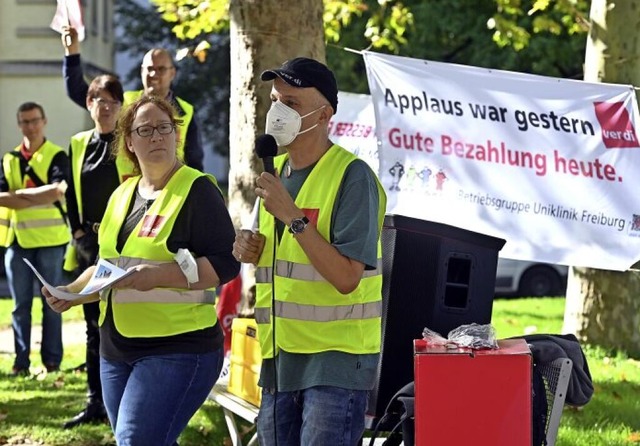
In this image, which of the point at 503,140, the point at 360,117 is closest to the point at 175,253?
the point at 503,140

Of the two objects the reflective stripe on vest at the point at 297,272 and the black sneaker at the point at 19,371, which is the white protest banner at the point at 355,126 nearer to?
the black sneaker at the point at 19,371

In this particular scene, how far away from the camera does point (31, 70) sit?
31844mm

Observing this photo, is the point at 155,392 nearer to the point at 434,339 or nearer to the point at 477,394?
the point at 434,339

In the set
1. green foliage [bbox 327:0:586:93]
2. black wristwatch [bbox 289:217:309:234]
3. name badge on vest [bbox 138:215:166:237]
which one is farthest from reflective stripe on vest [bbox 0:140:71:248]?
green foliage [bbox 327:0:586:93]

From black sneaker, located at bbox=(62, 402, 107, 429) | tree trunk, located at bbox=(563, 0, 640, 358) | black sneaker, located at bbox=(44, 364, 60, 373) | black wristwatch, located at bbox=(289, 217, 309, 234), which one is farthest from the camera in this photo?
tree trunk, located at bbox=(563, 0, 640, 358)

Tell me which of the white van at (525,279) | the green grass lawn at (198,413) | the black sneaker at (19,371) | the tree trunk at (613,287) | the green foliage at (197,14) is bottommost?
the white van at (525,279)

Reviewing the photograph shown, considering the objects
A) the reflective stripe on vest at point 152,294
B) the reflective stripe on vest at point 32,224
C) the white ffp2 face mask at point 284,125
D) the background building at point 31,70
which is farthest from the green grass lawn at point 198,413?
the background building at point 31,70

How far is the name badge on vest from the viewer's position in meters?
4.81

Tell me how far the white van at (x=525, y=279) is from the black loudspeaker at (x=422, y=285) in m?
14.8

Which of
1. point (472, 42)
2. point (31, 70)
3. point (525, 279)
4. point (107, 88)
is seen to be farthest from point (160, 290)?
point (31, 70)

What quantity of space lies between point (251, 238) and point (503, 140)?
456cm

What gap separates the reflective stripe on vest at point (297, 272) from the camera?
4.24 metres

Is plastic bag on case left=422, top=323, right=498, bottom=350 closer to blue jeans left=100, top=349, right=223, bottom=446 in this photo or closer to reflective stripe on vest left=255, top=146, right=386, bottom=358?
reflective stripe on vest left=255, top=146, right=386, bottom=358

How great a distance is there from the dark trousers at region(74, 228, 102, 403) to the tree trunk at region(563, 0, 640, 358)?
443cm
